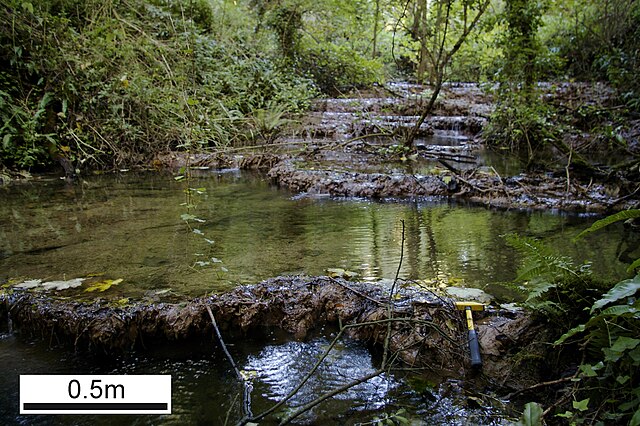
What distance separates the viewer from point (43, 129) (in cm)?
A: 802

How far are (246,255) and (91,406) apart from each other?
185cm

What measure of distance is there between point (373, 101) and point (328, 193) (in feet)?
22.3

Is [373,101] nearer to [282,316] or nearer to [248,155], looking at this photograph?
[248,155]

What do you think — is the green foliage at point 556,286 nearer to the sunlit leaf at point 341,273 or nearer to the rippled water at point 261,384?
the rippled water at point 261,384

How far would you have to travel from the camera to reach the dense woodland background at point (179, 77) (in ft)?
24.9

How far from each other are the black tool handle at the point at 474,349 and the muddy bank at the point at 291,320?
0.21ft

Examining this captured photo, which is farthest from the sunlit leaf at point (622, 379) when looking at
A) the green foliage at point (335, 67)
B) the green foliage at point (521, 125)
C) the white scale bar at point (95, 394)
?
the green foliage at point (335, 67)

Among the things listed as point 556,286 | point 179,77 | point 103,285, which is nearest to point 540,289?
point 556,286

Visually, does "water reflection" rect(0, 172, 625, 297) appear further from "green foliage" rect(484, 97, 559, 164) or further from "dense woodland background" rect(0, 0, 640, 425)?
"green foliage" rect(484, 97, 559, 164)

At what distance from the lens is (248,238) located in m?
4.36

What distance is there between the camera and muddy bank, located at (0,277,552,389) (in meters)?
2.37

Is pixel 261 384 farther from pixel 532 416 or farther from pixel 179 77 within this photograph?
pixel 179 77

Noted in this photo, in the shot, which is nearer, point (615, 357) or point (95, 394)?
point (615, 357)

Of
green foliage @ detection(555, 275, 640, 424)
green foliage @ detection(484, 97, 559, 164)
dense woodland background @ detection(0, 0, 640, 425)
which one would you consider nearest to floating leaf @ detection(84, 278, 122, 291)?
dense woodland background @ detection(0, 0, 640, 425)
